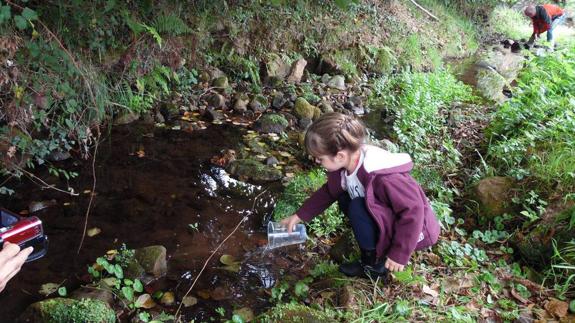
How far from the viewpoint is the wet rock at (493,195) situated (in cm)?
366

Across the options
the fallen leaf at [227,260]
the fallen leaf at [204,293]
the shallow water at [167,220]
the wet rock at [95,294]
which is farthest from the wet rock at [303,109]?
Answer: the wet rock at [95,294]

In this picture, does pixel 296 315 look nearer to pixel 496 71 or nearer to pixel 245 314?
pixel 245 314

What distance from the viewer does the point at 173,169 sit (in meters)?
4.59

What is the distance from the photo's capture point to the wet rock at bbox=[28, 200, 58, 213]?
12.2ft

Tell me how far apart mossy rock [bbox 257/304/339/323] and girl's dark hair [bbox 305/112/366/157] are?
2.92ft

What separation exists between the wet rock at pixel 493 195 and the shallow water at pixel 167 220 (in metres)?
1.68

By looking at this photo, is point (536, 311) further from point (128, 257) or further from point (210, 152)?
point (210, 152)

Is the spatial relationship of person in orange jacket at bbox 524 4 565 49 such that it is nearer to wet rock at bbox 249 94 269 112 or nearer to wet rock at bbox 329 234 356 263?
wet rock at bbox 249 94 269 112

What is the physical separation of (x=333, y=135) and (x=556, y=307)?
1.74 meters

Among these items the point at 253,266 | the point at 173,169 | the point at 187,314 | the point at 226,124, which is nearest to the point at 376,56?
the point at 226,124

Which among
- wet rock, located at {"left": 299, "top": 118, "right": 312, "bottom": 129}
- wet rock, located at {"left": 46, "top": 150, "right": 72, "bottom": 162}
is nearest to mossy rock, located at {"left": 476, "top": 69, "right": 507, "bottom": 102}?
wet rock, located at {"left": 299, "top": 118, "right": 312, "bottom": 129}

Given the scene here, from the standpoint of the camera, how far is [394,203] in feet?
8.05

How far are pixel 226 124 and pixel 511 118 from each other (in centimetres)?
352

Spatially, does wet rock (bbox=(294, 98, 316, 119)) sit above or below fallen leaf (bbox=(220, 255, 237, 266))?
below
